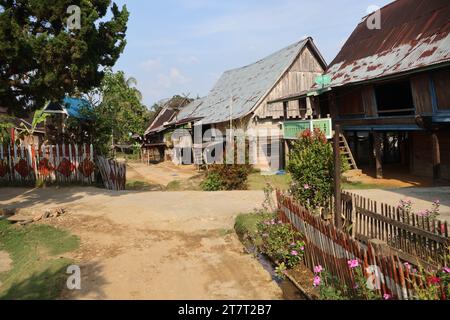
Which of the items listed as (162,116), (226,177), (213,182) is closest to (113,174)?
(213,182)

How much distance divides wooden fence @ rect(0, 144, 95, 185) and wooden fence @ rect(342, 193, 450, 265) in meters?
12.1

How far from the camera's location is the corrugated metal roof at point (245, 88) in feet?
78.9

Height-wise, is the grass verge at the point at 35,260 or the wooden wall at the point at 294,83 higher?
the wooden wall at the point at 294,83

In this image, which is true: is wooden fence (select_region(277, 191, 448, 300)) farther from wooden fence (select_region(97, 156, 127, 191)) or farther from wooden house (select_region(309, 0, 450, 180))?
wooden fence (select_region(97, 156, 127, 191))

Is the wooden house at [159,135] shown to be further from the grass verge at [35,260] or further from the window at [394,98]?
the grass verge at [35,260]

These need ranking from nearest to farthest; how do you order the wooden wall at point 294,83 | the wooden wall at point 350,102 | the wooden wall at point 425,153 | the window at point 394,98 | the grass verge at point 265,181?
the grass verge at point 265,181 < the wooden wall at point 425,153 < the wooden wall at point 350,102 < the window at point 394,98 < the wooden wall at point 294,83

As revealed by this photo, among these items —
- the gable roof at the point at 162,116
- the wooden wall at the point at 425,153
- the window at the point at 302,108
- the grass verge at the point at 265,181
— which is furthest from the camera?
the gable roof at the point at 162,116

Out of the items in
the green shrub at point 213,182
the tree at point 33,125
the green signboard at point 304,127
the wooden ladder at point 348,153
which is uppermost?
the tree at point 33,125

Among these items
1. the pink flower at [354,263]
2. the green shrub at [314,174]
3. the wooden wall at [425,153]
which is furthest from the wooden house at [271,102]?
the pink flower at [354,263]

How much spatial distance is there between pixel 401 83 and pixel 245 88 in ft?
35.2

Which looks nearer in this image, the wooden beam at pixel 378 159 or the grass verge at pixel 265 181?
the grass verge at pixel 265 181

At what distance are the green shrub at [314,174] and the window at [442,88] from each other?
800cm

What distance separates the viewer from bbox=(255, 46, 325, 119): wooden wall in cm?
2386

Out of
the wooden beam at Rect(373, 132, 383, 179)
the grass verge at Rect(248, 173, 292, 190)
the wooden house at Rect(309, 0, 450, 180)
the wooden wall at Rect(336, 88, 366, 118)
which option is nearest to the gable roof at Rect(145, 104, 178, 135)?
the wooden house at Rect(309, 0, 450, 180)
